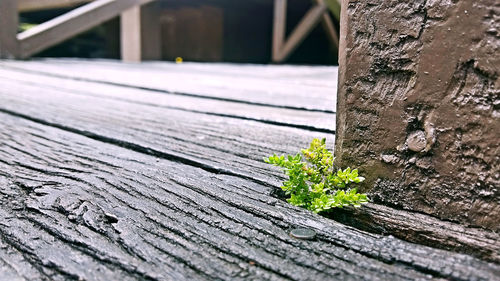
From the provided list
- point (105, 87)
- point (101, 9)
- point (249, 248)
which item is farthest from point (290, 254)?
point (101, 9)

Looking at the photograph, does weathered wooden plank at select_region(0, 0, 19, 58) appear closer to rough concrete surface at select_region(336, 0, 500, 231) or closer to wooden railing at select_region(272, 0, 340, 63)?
wooden railing at select_region(272, 0, 340, 63)

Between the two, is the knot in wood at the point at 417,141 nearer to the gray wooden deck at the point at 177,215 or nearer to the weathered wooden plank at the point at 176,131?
the gray wooden deck at the point at 177,215

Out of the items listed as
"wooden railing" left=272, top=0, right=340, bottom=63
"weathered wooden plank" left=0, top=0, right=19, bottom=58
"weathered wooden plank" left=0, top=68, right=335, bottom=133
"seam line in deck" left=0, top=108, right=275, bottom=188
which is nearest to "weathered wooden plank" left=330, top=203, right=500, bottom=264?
"seam line in deck" left=0, top=108, right=275, bottom=188

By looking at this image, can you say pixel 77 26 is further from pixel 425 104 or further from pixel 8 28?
pixel 425 104

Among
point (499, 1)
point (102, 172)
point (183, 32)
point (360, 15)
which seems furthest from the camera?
point (183, 32)

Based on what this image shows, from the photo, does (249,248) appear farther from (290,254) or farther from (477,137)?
(477,137)

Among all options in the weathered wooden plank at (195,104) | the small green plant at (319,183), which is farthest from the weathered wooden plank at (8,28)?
the small green plant at (319,183)

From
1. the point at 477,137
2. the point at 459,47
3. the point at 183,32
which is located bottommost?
the point at 477,137
